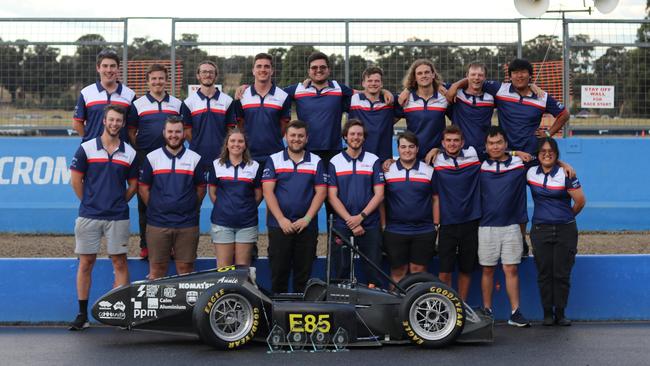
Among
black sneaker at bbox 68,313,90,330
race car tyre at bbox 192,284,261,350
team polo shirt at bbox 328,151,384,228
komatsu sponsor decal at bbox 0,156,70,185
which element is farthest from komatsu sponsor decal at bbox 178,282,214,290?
komatsu sponsor decal at bbox 0,156,70,185

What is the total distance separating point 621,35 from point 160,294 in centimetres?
862

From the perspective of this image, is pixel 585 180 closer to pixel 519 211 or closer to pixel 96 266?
pixel 519 211

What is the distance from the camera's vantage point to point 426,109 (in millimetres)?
8789

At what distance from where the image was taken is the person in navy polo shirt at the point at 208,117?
8.79 meters

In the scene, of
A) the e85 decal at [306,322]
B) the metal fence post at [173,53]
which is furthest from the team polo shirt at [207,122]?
the metal fence post at [173,53]

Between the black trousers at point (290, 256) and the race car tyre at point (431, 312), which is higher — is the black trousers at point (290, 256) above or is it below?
above

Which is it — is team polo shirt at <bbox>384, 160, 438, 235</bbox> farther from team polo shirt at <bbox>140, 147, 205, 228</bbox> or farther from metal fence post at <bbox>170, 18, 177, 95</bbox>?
metal fence post at <bbox>170, 18, 177, 95</bbox>

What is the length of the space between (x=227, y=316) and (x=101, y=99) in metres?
2.78

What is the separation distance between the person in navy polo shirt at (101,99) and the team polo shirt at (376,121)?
2.21 metres

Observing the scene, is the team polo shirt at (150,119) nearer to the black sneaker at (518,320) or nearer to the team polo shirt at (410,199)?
the team polo shirt at (410,199)

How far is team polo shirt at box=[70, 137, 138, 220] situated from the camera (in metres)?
8.15

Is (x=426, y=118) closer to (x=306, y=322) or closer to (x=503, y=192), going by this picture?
(x=503, y=192)

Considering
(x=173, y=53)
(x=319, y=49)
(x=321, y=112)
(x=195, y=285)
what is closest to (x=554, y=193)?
(x=321, y=112)

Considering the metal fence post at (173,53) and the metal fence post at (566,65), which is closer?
the metal fence post at (173,53)
